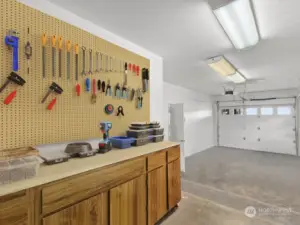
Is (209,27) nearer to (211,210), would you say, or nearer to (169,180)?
(169,180)

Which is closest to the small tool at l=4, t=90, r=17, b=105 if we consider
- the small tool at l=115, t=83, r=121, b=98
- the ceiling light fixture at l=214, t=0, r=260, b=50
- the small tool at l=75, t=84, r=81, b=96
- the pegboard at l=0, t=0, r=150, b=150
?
the pegboard at l=0, t=0, r=150, b=150

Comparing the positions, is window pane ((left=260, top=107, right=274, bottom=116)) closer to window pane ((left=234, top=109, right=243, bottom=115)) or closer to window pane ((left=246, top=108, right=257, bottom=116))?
window pane ((left=246, top=108, right=257, bottom=116))

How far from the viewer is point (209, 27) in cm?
180

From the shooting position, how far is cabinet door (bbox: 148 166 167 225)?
5.65ft

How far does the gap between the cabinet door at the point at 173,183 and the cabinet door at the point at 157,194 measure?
10 cm

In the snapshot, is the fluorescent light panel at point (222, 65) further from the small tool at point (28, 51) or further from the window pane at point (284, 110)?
the window pane at point (284, 110)

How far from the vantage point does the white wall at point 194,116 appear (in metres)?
5.27

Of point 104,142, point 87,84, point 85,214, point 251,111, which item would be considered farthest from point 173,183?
point 251,111

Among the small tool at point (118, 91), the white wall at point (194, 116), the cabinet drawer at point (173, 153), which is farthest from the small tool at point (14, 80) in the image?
the white wall at point (194, 116)

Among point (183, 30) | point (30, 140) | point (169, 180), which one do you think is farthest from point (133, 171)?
point (183, 30)

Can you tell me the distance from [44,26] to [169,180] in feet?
6.70

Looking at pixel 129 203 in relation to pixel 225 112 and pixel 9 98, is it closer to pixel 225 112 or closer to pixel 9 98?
pixel 9 98

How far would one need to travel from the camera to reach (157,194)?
5.97ft

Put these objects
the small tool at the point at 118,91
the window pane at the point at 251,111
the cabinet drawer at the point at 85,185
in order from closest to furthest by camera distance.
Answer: the cabinet drawer at the point at 85,185 → the small tool at the point at 118,91 → the window pane at the point at 251,111
